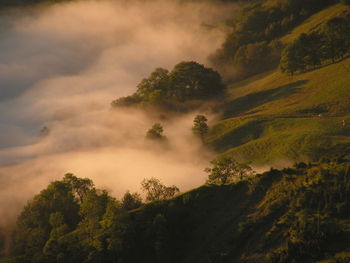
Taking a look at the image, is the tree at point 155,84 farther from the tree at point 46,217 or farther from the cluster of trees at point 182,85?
the tree at point 46,217

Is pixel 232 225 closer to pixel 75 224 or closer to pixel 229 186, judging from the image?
pixel 229 186

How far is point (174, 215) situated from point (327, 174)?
2874 cm

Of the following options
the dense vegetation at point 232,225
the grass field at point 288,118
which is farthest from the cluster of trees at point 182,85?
the dense vegetation at point 232,225

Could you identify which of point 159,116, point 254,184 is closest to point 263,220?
point 254,184

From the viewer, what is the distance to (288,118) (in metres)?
114

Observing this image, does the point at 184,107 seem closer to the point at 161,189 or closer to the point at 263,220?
the point at 161,189

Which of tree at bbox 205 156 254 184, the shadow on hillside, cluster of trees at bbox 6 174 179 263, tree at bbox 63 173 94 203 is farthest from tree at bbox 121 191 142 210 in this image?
the shadow on hillside

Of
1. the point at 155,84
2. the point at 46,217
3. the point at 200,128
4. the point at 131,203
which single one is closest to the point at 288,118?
the point at 200,128

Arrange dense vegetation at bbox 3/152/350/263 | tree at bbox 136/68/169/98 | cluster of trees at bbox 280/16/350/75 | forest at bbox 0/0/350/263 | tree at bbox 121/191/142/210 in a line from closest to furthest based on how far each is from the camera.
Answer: dense vegetation at bbox 3/152/350/263 < forest at bbox 0/0/350/263 < tree at bbox 121/191/142/210 < cluster of trees at bbox 280/16/350/75 < tree at bbox 136/68/169/98

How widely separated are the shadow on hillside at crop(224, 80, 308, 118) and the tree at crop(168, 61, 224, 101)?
15245 millimetres

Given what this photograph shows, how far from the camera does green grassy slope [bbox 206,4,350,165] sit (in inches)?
3703

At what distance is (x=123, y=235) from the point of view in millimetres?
67562

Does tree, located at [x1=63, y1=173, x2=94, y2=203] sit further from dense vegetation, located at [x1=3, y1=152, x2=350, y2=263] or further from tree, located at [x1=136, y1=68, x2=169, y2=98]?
tree, located at [x1=136, y1=68, x2=169, y2=98]

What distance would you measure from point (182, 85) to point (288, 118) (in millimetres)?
65718
